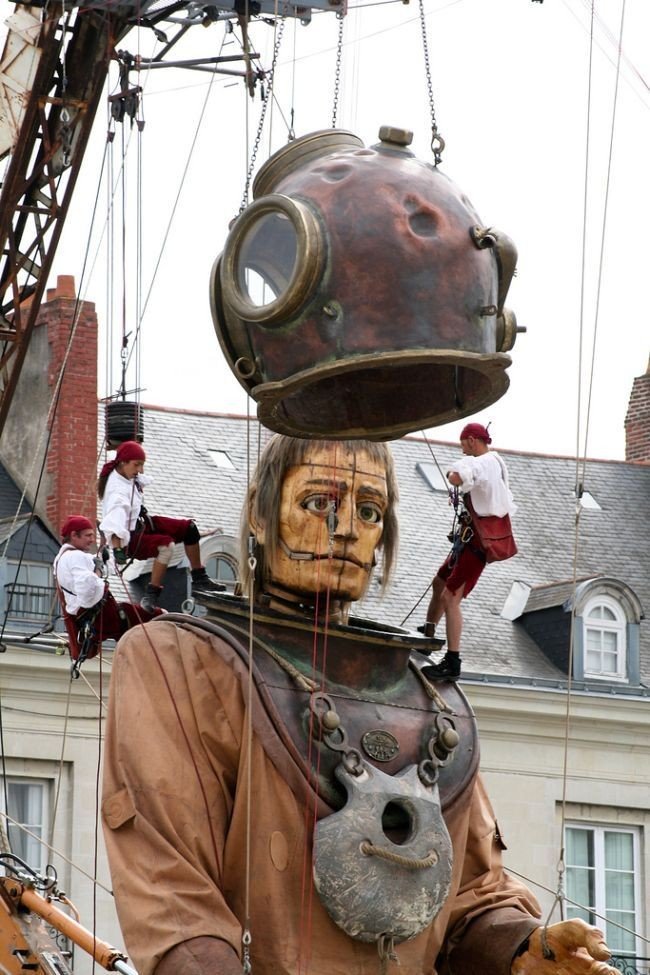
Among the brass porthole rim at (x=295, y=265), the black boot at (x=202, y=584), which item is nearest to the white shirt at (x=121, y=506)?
the black boot at (x=202, y=584)

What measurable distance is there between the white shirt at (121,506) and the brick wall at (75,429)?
1357 centimetres

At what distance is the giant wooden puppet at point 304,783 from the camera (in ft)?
29.7

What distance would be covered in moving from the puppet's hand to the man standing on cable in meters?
1.20

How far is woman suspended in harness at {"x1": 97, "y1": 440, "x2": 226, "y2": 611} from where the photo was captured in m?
11.6

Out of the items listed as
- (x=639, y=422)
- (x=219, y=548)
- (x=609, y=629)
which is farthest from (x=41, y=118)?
(x=639, y=422)

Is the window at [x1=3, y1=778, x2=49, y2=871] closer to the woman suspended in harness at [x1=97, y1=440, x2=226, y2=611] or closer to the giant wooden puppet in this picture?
the woman suspended in harness at [x1=97, y1=440, x2=226, y2=611]

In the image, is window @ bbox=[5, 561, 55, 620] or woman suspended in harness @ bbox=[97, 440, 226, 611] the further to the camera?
window @ bbox=[5, 561, 55, 620]

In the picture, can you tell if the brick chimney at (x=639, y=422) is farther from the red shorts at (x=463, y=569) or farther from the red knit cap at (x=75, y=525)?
the red shorts at (x=463, y=569)

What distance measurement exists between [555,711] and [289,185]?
54.3ft

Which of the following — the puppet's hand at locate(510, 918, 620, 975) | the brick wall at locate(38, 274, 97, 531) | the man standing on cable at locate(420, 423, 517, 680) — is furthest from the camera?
the brick wall at locate(38, 274, 97, 531)

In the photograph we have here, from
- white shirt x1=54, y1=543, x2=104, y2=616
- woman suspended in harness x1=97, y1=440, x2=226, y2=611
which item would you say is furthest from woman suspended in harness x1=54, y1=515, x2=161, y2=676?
woman suspended in harness x1=97, y1=440, x2=226, y2=611

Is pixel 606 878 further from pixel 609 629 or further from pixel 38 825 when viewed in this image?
pixel 38 825

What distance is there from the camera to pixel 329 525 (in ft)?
31.3

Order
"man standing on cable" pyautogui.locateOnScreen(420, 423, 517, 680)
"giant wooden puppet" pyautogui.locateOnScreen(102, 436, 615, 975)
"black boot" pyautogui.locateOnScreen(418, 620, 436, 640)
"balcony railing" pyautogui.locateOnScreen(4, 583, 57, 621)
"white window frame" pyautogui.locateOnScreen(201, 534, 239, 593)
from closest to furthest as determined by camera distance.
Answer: "giant wooden puppet" pyautogui.locateOnScreen(102, 436, 615, 975) < "black boot" pyautogui.locateOnScreen(418, 620, 436, 640) < "man standing on cable" pyautogui.locateOnScreen(420, 423, 517, 680) < "white window frame" pyautogui.locateOnScreen(201, 534, 239, 593) < "balcony railing" pyautogui.locateOnScreen(4, 583, 57, 621)
